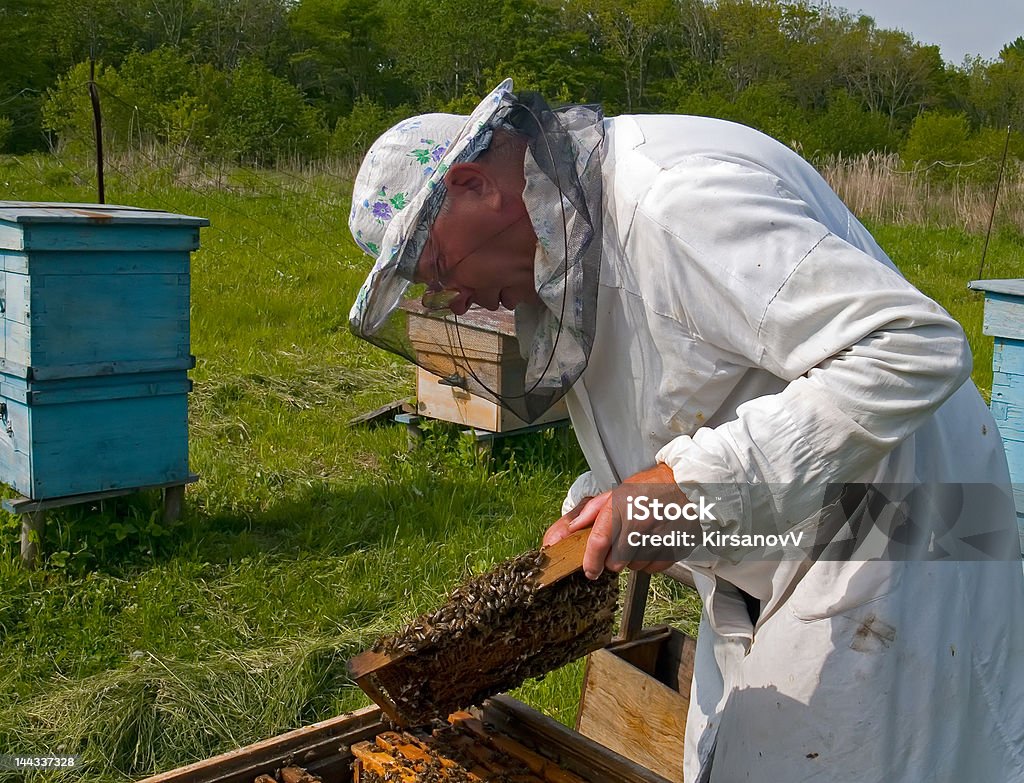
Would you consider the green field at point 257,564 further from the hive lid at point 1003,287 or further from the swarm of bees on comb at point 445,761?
the hive lid at point 1003,287

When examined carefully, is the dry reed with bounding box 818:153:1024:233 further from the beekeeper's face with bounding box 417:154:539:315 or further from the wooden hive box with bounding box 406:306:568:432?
the beekeeper's face with bounding box 417:154:539:315

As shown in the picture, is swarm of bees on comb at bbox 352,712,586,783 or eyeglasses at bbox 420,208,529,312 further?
swarm of bees on comb at bbox 352,712,586,783

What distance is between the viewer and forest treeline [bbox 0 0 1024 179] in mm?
24188

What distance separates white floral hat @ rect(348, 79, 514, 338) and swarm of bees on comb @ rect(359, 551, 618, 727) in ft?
1.64

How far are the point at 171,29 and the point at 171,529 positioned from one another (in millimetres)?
38935

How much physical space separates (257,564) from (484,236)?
281 cm

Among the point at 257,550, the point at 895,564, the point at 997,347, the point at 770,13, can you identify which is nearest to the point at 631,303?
the point at 895,564

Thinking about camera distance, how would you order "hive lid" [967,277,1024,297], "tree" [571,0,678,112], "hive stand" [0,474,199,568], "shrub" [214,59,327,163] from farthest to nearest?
"tree" [571,0,678,112]
"shrub" [214,59,327,163]
"hive stand" [0,474,199,568]
"hive lid" [967,277,1024,297]

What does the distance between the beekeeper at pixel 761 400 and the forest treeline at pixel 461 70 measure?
17.0m

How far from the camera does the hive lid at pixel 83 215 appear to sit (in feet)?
12.5

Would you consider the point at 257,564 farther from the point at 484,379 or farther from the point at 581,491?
the point at 581,491

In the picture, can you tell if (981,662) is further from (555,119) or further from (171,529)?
(171,529)

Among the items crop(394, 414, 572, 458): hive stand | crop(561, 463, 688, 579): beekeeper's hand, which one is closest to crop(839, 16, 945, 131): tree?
crop(394, 414, 572, 458): hive stand

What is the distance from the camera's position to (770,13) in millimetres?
50281
